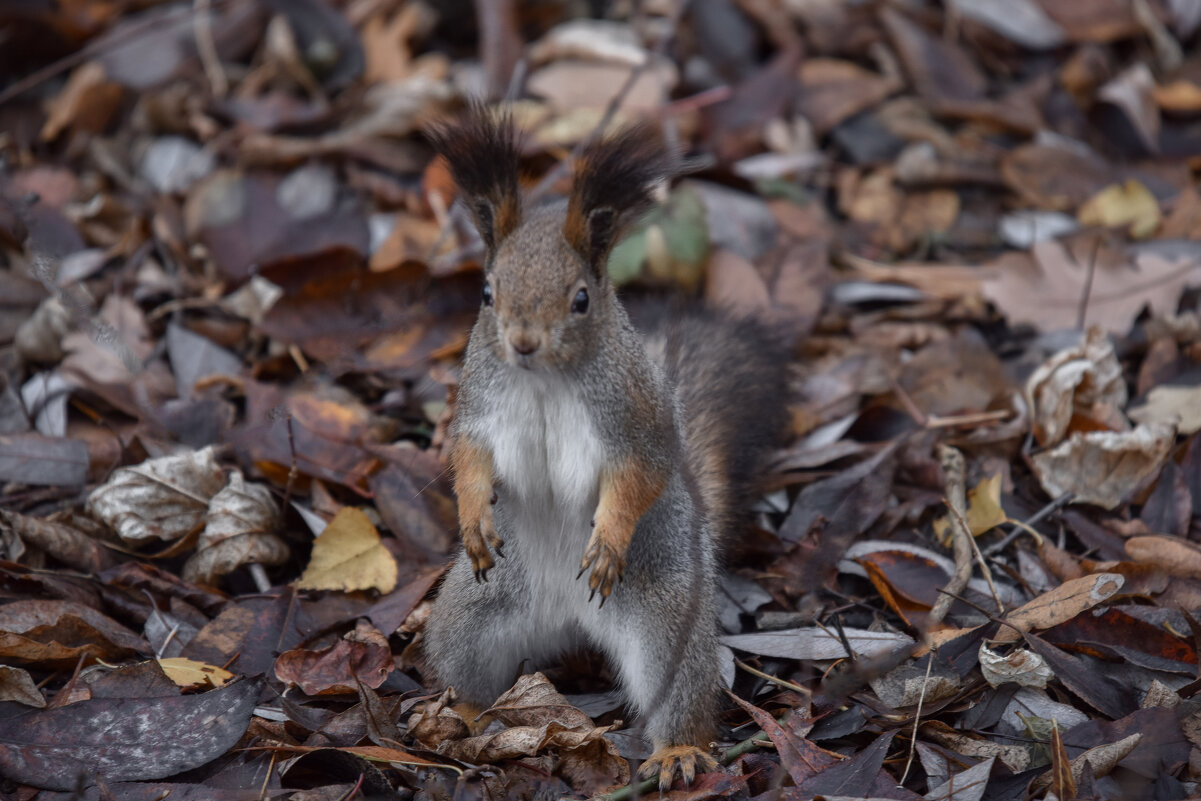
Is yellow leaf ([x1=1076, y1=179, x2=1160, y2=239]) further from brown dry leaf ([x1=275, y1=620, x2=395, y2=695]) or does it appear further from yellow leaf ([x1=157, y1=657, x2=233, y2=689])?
yellow leaf ([x1=157, y1=657, x2=233, y2=689])

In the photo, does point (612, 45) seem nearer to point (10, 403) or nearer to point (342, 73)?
point (342, 73)

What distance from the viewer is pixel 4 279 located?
3.96 metres

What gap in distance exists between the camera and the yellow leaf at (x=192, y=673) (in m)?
2.79

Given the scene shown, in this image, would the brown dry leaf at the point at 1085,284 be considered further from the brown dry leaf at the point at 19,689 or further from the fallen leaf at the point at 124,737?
the brown dry leaf at the point at 19,689

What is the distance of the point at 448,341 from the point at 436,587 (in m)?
1.00

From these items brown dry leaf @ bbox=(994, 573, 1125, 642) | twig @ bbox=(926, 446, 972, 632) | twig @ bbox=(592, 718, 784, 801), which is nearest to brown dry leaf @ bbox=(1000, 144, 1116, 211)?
twig @ bbox=(926, 446, 972, 632)

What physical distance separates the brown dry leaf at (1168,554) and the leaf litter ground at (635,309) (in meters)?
0.01

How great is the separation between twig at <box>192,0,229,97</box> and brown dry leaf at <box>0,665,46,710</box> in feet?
9.31

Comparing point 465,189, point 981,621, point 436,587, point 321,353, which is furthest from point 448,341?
point 981,621

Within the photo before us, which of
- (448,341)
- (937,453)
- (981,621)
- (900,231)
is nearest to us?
(981,621)

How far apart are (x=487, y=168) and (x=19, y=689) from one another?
5.64 feet

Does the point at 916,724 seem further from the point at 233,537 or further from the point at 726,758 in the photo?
the point at 233,537

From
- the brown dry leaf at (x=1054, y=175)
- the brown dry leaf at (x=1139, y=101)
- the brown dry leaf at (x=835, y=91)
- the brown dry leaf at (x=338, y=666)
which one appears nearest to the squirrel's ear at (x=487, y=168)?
the brown dry leaf at (x=338, y=666)

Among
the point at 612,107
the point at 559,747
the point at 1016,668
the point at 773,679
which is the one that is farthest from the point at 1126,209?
the point at 559,747
